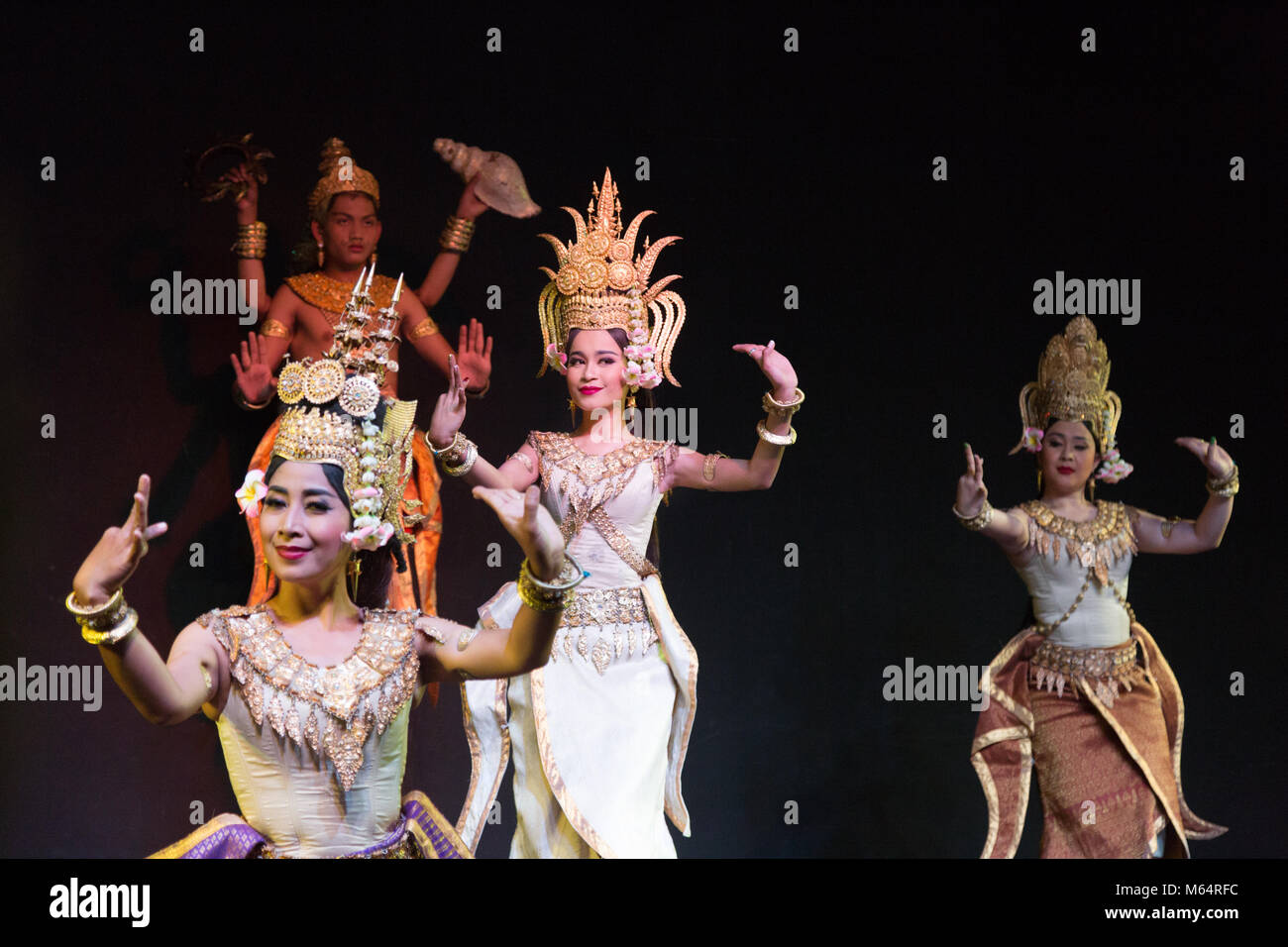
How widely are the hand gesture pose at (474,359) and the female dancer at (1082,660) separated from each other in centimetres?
139

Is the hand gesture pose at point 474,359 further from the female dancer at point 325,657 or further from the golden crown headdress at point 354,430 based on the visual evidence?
the female dancer at point 325,657

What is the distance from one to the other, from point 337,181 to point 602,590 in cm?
153

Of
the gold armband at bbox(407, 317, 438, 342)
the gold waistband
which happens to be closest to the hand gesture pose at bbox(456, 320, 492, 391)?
the gold armband at bbox(407, 317, 438, 342)

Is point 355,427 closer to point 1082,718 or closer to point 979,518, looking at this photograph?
point 979,518

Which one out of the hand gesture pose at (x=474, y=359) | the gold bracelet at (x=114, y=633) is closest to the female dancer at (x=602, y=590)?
the hand gesture pose at (x=474, y=359)

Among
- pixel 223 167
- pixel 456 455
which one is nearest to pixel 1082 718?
pixel 456 455

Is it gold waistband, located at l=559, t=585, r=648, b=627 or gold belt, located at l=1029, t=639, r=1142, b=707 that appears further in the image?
gold belt, located at l=1029, t=639, r=1142, b=707

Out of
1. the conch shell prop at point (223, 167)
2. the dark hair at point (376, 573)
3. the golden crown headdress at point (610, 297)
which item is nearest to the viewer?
the dark hair at point (376, 573)

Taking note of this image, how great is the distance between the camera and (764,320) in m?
4.71

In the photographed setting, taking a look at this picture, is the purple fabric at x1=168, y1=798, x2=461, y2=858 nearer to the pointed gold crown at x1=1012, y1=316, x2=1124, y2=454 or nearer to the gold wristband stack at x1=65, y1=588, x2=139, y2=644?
the gold wristband stack at x1=65, y1=588, x2=139, y2=644

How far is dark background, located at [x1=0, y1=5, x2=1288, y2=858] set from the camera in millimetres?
4457

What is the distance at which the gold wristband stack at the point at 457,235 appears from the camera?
4484 millimetres

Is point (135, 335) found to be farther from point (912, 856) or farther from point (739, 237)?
point (912, 856)

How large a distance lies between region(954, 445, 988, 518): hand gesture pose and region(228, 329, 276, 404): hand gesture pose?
1.46 meters
